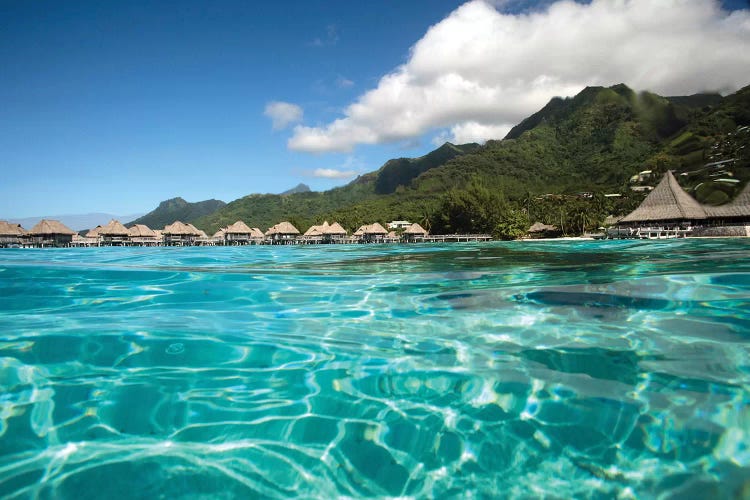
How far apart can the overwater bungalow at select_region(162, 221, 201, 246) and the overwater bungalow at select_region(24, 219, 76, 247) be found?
859 centimetres

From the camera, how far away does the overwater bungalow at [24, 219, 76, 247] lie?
38.9m

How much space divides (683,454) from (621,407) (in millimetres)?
388

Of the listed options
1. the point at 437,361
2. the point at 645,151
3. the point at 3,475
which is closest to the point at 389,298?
the point at 437,361

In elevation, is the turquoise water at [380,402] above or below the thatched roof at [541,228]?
below

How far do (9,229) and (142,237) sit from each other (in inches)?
427

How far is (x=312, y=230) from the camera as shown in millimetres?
48406

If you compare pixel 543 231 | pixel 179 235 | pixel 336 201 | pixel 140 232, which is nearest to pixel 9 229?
pixel 140 232

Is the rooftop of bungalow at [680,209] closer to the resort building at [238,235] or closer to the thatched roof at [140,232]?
the resort building at [238,235]

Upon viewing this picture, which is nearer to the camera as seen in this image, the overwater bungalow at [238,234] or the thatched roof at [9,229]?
the thatched roof at [9,229]

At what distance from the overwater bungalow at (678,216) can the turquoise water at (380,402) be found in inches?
1027

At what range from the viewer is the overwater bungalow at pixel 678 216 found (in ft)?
86.1

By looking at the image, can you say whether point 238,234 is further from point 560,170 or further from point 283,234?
point 560,170

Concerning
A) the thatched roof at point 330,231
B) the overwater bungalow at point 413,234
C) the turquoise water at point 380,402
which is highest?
the thatched roof at point 330,231

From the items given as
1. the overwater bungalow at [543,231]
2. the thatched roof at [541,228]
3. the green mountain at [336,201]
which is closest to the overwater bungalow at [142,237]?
the green mountain at [336,201]
